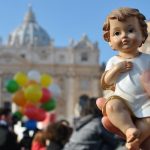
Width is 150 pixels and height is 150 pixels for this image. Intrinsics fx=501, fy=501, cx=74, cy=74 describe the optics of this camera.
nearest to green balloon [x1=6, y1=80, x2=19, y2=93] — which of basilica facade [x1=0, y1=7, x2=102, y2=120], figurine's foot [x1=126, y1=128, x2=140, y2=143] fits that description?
figurine's foot [x1=126, y1=128, x2=140, y2=143]

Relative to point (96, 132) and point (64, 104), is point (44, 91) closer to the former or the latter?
point (96, 132)

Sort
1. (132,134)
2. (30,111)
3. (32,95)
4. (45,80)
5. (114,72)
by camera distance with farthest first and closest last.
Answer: (45,80) < (32,95) < (30,111) < (114,72) < (132,134)

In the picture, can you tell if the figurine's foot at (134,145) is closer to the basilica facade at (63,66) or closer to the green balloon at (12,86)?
the green balloon at (12,86)

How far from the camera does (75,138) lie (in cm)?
336

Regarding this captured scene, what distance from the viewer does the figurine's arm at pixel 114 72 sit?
1.29 metres

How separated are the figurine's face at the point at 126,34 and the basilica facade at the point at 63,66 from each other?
4460 cm

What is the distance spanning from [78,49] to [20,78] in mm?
38052

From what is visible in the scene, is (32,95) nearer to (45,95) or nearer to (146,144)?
(45,95)

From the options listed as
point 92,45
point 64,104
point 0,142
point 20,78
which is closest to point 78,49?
point 92,45

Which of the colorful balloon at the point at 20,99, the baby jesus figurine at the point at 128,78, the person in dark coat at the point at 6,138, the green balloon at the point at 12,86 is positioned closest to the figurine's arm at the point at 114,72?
the baby jesus figurine at the point at 128,78

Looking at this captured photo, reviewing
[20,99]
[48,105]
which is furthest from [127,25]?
[48,105]

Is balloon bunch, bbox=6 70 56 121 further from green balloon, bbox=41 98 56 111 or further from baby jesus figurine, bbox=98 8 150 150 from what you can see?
baby jesus figurine, bbox=98 8 150 150

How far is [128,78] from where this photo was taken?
129cm

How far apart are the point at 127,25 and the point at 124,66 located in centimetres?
11
